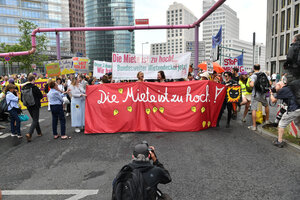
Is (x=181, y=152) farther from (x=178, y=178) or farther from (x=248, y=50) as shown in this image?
(x=248, y=50)

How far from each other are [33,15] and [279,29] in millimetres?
75341

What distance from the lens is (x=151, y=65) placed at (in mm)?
8266

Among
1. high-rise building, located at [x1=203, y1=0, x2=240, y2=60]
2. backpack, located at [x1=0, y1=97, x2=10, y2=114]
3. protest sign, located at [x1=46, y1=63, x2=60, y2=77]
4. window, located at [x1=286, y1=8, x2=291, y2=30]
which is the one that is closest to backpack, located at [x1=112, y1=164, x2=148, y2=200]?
backpack, located at [x1=0, y1=97, x2=10, y2=114]

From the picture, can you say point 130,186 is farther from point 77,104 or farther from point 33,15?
point 33,15

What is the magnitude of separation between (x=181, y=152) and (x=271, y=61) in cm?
4316

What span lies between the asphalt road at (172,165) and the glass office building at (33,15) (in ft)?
245

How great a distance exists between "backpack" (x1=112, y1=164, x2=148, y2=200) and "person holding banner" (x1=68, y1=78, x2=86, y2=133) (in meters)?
5.53

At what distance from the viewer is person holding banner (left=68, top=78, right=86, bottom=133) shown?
24.6 ft

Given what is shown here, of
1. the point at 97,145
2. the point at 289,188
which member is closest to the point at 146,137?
the point at 97,145

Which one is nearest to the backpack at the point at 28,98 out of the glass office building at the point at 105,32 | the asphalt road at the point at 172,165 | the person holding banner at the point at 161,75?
the asphalt road at the point at 172,165

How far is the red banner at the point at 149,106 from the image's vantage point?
23.8ft

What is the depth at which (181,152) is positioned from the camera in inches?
213

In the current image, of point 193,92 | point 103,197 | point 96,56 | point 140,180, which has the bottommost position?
point 103,197

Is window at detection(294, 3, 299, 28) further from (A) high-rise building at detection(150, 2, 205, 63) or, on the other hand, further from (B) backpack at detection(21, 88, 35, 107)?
(A) high-rise building at detection(150, 2, 205, 63)
